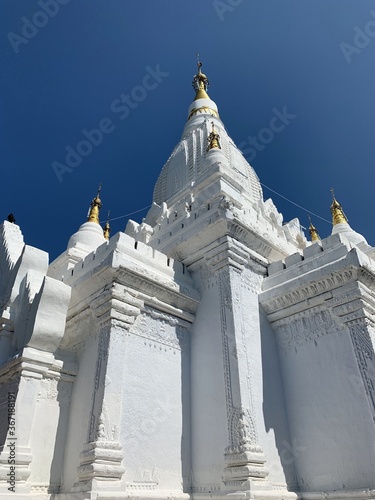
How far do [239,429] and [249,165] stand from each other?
13992mm

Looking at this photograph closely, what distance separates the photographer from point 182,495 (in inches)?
276

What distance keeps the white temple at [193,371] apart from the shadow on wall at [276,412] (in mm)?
37

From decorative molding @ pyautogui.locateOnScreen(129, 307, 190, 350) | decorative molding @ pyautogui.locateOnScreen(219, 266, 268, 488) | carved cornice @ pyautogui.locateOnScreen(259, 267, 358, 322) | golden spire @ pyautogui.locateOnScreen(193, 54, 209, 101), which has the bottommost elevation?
decorative molding @ pyautogui.locateOnScreen(219, 266, 268, 488)

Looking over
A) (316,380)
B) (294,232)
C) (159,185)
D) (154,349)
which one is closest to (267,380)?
(316,380)

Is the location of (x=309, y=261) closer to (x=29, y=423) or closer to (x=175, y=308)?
(x=175, y=308)

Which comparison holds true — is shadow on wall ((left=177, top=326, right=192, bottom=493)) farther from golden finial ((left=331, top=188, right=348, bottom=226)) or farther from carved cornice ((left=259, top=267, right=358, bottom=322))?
golden finial ((left=331, top=188, right=348, bottom=226))

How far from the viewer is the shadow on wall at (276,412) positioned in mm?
7588

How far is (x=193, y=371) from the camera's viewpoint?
8.71 m

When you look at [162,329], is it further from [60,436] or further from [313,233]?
[313,233]

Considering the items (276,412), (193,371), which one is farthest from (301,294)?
(193,371)

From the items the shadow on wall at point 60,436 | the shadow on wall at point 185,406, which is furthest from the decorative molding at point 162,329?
the shadow on wall at point 60,436

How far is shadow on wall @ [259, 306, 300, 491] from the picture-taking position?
24.9 ft

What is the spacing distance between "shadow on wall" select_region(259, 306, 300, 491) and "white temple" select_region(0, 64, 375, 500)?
37 millimetres

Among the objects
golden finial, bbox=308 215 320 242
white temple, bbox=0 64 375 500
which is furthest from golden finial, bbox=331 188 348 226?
white temple, bbox=0 64 375 500
